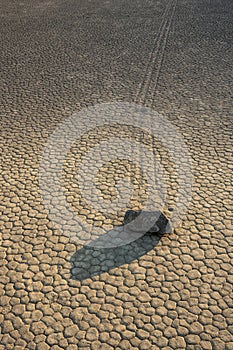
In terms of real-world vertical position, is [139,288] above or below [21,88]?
above

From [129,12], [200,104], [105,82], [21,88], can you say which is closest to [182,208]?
[200,104]

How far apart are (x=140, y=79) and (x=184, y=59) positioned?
4.60 ft

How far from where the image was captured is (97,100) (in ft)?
23.7

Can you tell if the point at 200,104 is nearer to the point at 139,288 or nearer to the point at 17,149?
the point at 17,149

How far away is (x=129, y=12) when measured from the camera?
12062 millimetres

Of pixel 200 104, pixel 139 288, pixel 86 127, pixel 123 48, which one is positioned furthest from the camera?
pixel 123 48

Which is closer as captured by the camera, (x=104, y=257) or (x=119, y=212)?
(x=104, y=257)

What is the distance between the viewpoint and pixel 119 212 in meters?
4.69

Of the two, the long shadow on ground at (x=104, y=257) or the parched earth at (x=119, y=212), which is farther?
the long shadow on ground at (x=104, y=257)

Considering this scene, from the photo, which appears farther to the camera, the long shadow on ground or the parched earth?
the long shadow on ground

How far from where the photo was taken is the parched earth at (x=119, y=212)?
3488 mm

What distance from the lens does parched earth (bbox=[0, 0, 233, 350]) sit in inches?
137

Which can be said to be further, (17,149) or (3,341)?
(17,149)

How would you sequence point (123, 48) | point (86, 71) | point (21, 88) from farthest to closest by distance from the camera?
1. point (123, 48)
2. point (86, 71)
3. point (21, 88)
